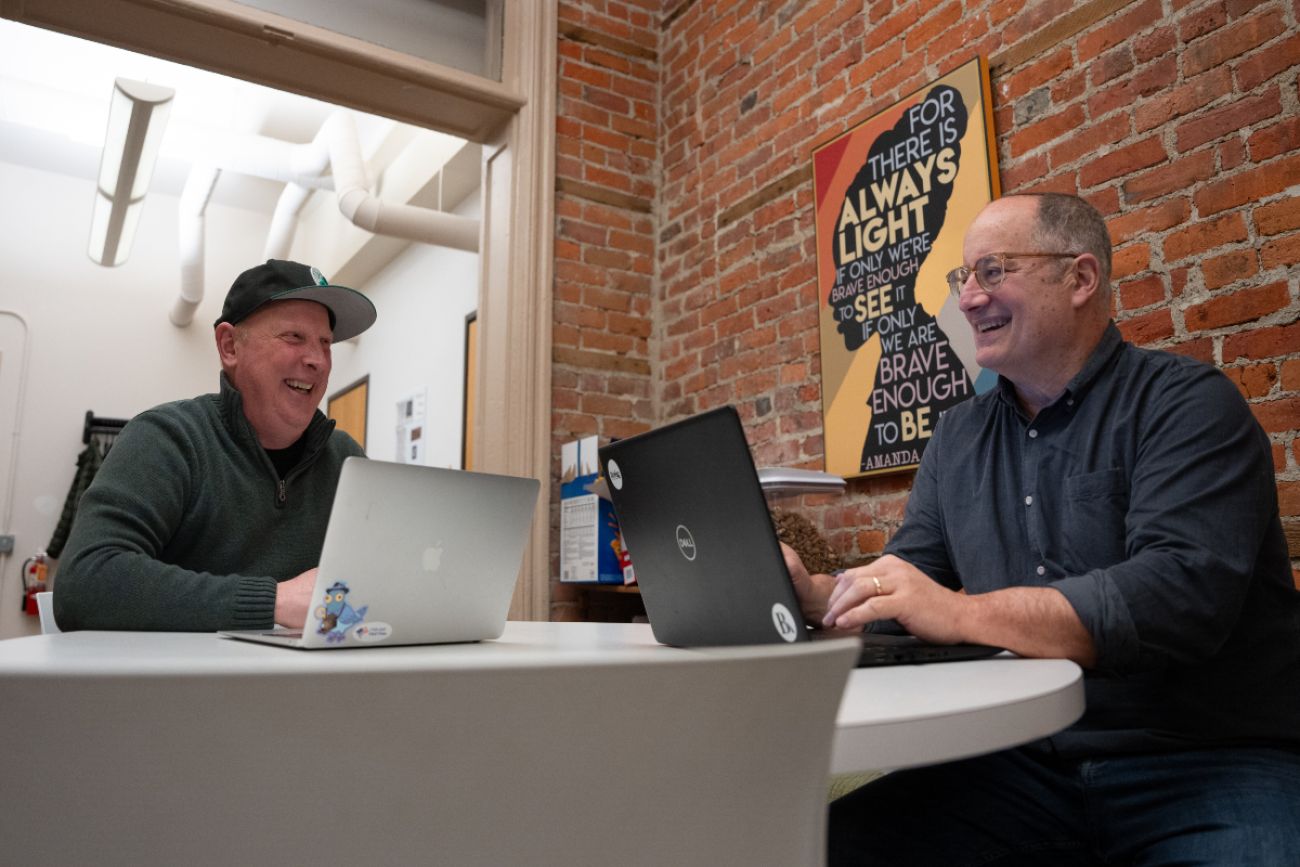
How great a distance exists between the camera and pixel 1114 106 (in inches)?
89.0

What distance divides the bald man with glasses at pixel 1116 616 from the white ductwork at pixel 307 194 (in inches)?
156

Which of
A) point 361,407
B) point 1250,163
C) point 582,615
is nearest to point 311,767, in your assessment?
point 1250,163

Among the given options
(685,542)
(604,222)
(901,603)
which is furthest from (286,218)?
(901,603)

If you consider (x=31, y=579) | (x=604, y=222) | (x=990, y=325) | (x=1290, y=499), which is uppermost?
(x=604, y=222)

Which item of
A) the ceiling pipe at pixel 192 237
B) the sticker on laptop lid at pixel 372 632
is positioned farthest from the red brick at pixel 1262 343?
the ceiling pipe at pixel 192 237

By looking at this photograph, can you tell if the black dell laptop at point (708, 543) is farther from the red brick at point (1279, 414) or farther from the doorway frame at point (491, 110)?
the doorway frame at point (491, 110)

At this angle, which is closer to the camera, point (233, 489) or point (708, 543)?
point (708, 543)

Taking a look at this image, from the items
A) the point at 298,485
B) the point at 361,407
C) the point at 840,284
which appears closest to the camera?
the point at 298,485

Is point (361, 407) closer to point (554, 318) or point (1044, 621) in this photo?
point (554, 318)

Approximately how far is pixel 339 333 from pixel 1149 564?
1.77 m

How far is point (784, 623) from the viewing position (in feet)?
3.31

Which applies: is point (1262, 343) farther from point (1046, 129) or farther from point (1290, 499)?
point (1046, 129)

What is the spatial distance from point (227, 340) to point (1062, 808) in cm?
179

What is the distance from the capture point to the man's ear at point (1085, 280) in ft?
5.57
